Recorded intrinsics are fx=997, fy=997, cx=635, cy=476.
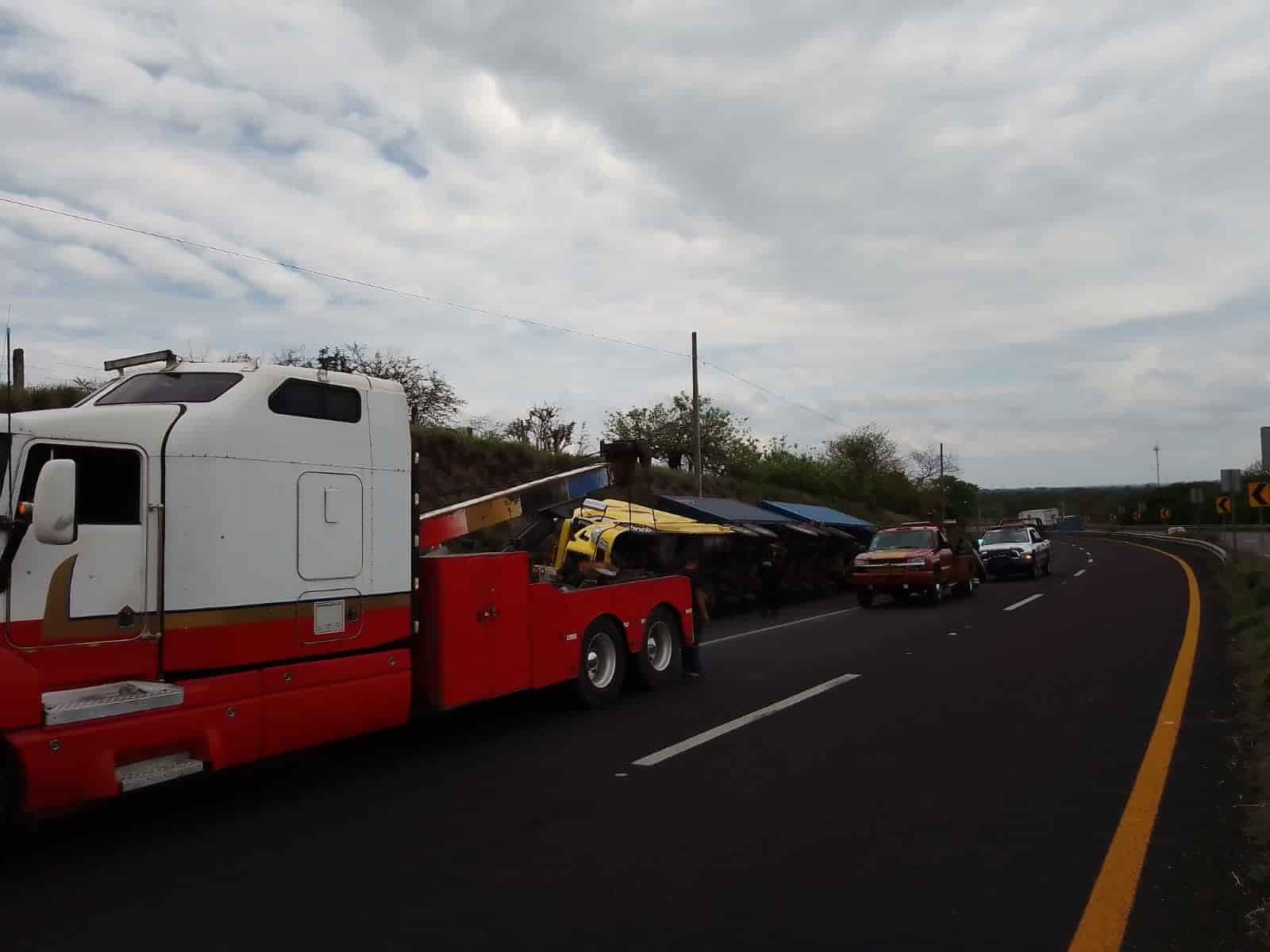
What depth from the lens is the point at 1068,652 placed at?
1316 centimetres

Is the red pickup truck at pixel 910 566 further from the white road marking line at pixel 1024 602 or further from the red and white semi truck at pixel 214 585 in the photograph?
the red and white semi truck at pixel 214 585

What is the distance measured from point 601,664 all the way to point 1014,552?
2361 centimetres

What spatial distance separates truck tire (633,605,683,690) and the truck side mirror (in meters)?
6.50

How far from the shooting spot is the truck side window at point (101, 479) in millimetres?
5691

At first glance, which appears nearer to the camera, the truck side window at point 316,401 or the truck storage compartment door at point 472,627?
the truck side window at point 316,401

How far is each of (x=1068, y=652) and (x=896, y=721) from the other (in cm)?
537

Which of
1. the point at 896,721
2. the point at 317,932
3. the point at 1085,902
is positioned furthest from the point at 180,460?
the point at 896,721

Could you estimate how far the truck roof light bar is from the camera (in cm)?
689

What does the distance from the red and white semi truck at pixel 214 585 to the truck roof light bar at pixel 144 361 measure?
16 mm

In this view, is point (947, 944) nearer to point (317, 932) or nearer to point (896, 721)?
point (317, 932)

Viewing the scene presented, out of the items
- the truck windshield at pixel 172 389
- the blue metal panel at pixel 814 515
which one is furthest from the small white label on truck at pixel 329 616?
the blue metal panel at pixel 814 515

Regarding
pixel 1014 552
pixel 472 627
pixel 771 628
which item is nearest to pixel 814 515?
pixel 1014 552

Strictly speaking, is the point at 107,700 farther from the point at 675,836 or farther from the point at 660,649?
the point at 660,649

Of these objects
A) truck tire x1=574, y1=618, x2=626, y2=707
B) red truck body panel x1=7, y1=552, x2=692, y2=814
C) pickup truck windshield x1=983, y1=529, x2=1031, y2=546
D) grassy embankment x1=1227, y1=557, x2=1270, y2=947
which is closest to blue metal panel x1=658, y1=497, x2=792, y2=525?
pickup truck windshield x1=983, y1=529, x2=1031, y2=546
